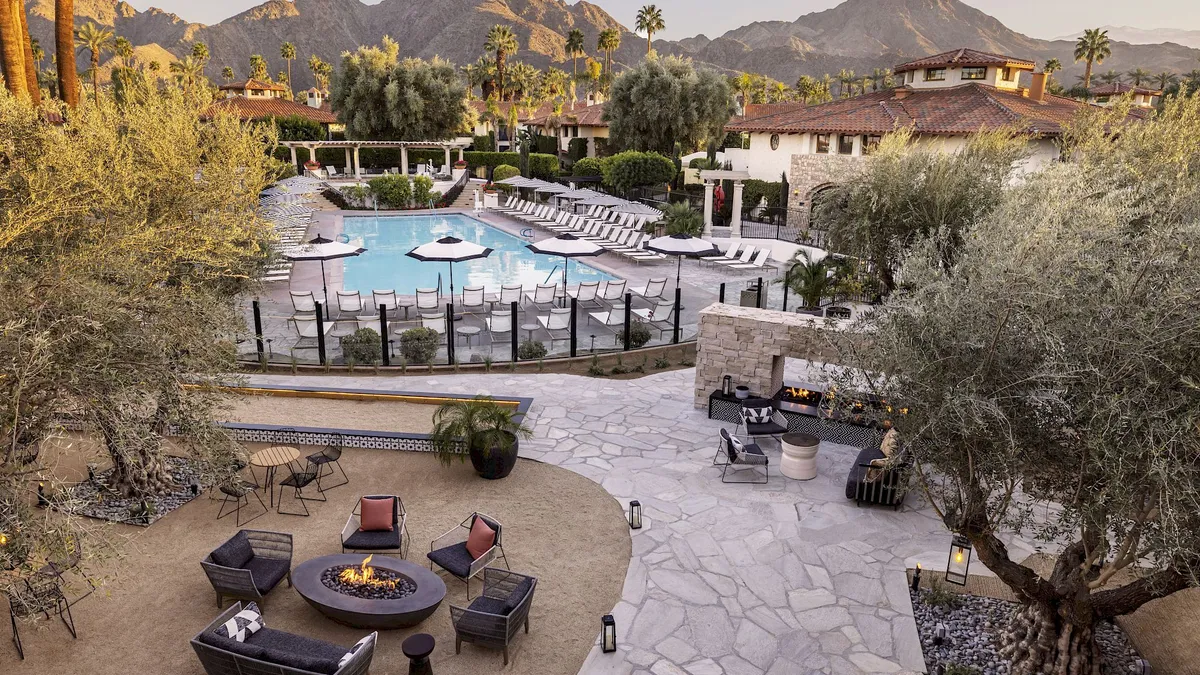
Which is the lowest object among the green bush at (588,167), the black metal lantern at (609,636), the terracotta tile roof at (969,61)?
the black metal lantern at (609,636)

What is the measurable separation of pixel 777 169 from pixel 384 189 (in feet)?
65.8

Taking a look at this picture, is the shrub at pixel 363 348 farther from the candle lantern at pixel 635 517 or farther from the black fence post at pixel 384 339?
the candle lantern at pixel 635 517

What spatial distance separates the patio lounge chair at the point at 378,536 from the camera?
853 cm

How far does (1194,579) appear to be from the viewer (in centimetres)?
464

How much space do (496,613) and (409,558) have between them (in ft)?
6.48

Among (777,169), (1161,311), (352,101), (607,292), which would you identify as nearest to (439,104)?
(352,101)

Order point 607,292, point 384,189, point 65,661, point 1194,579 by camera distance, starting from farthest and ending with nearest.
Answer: point 384,189 → point 607,292 → point 65,661 → point 1194,579

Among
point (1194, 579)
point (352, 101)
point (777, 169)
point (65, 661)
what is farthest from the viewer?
point (352, 101)

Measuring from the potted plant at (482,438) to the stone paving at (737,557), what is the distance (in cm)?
83

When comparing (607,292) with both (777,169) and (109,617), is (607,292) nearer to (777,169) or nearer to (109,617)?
(109,617)

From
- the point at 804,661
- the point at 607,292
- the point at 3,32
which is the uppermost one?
the point at 3,32

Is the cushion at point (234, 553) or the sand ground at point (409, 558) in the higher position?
the cushion at point (234, 553)

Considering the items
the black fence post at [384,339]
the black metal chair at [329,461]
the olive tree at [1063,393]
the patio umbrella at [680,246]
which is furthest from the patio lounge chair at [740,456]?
the patio umbrella at [680,246]

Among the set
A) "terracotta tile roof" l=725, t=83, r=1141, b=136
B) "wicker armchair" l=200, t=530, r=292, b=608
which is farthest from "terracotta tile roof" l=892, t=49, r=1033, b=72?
"wicker armchair" l=200, t=530, r=292, b=608
